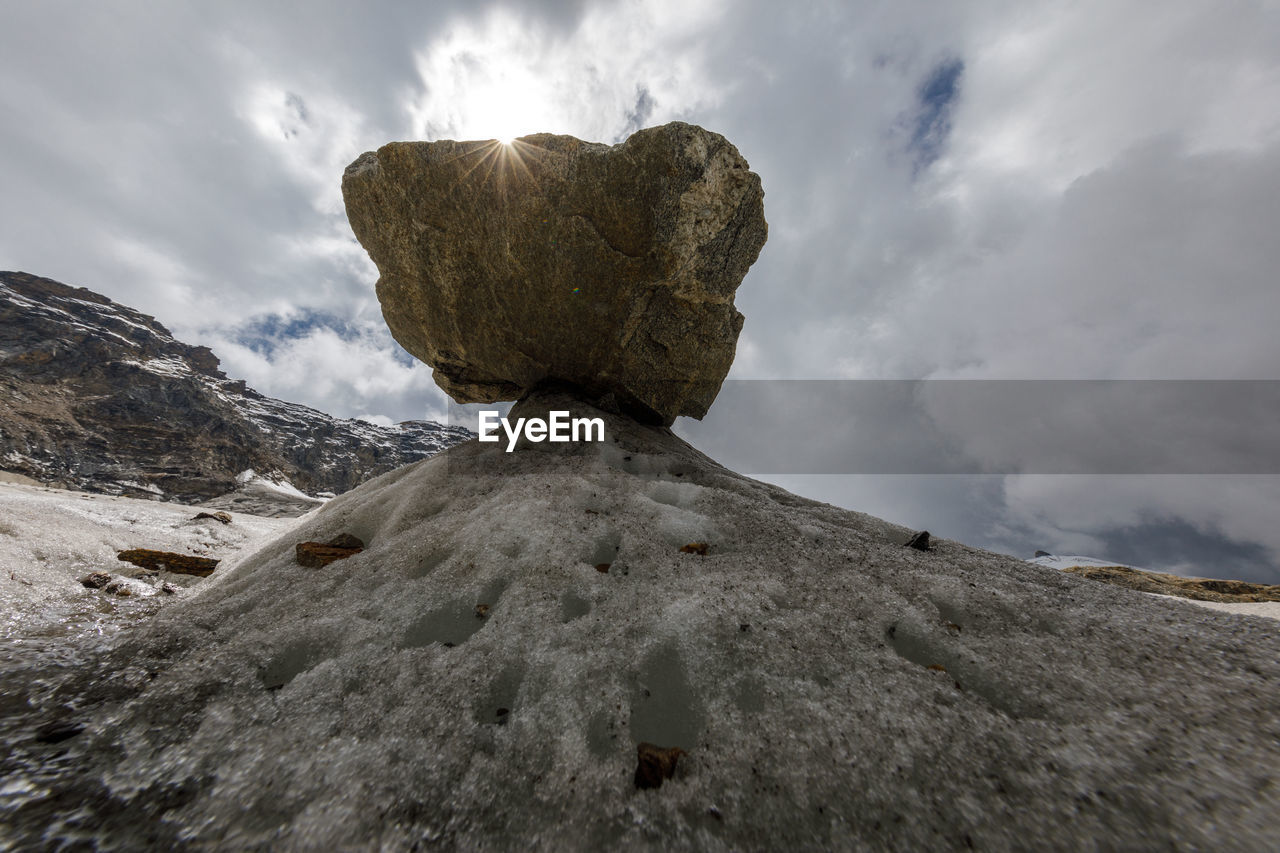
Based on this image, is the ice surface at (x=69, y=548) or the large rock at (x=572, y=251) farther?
the large rock at (x=572, y=251)

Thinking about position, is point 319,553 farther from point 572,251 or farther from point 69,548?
point 572,251

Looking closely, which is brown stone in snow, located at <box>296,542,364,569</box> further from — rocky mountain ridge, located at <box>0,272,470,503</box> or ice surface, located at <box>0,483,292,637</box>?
rocky mountain ridge, located at <box>0,272,470,503</box>

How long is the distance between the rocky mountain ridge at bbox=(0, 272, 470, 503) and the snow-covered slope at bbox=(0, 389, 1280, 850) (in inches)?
1645

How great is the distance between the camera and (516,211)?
6.45 meters

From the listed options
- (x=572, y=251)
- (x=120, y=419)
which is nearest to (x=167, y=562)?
(x=572, y=251)

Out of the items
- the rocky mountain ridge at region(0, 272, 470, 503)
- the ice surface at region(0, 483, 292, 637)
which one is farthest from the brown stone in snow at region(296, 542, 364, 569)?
the rocky mountain ridge at region(0, 272, 470, 503)

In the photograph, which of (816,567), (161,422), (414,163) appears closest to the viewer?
(816,567)

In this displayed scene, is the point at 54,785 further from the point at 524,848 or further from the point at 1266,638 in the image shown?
the point at 1266,638

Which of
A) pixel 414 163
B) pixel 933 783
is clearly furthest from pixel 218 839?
pixel 414 163

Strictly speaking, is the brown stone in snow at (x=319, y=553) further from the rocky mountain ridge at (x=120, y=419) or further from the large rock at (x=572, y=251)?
the rocky mountain ridge at (x=120, y=419)

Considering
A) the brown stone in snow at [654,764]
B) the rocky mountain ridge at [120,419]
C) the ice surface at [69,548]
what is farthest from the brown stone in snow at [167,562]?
the rocky mountain ridge at [120,419]

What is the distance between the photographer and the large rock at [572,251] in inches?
240

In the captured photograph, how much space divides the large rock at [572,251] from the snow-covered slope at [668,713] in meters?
4.36

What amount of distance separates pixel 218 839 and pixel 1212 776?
4.34 m
